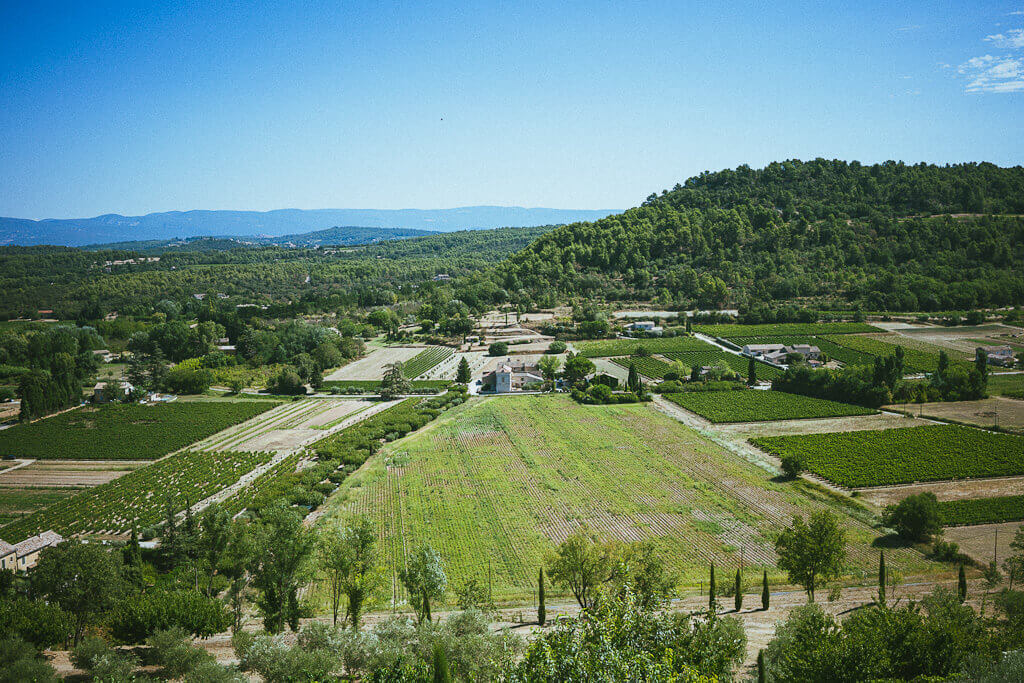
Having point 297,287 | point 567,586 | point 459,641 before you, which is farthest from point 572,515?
point 297,287

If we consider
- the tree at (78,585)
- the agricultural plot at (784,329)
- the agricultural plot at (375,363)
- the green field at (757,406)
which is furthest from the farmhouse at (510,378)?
the tree at (78,585)

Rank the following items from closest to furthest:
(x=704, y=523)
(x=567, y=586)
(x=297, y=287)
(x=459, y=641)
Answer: (x=459, y=641) < (x=567, y=586) < (x=704, y=523) < (x=297, y=287)

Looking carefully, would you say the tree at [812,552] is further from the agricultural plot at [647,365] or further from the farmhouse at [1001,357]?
the farmhouse at [1001,357]

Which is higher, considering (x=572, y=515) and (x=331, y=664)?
(x=331, y=664)

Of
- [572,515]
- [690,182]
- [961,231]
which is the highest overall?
[690,182]

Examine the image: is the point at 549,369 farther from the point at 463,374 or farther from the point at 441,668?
the point at 441,668

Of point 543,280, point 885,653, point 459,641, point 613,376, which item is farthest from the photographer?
point 543,280

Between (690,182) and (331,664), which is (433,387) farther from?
(690,182)

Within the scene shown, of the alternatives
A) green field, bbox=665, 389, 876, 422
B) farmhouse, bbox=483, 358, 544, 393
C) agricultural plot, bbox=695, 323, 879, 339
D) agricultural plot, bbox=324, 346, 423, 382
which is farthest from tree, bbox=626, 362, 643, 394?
agricultural plot, bbox=324, 346, 423, 382
